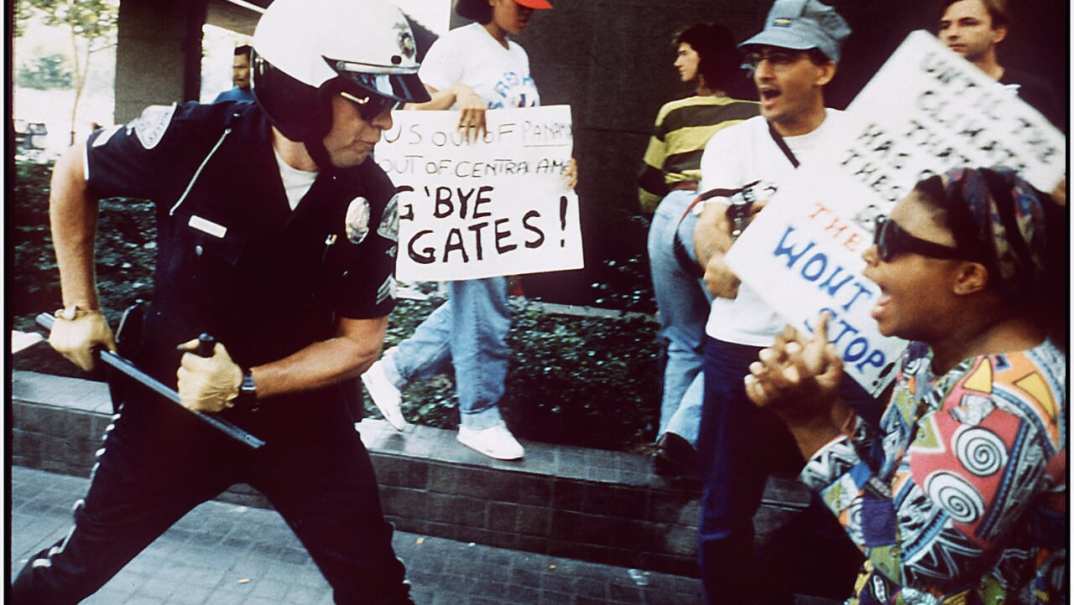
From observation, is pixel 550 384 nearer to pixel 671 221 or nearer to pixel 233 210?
pixel 671 221

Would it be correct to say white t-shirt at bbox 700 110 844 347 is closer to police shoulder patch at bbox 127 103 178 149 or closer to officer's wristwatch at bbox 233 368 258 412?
officer's wristwatch at bbox 233 368 258 412

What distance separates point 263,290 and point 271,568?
4.18 feet

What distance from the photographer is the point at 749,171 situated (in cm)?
245

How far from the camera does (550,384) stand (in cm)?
322

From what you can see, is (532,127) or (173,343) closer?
(173,343)

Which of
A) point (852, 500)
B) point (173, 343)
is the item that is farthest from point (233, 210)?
point (852, 500)

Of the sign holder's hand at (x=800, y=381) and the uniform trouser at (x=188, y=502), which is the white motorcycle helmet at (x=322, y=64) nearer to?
the uniform trouser at (x=188, y=502)

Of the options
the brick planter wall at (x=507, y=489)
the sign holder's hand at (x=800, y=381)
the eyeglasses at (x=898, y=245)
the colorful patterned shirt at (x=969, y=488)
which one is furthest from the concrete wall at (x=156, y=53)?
the colorful patterned shirt at (x=969, y=488)

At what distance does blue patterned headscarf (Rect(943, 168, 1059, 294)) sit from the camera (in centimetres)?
180

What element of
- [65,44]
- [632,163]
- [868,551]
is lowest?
[868,551]

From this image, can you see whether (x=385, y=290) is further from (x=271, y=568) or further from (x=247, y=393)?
(x=271, y=568)

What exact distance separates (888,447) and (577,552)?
4.76 ft

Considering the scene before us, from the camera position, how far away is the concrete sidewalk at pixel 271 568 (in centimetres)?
292

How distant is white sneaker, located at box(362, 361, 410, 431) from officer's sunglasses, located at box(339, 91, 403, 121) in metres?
1.30
